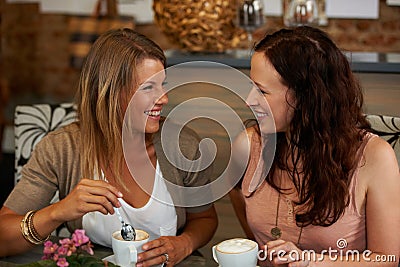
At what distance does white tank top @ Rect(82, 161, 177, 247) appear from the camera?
1591 millimetres

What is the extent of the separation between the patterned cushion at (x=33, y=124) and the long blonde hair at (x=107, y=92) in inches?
15.0

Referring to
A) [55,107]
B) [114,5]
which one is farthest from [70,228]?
[114,5]

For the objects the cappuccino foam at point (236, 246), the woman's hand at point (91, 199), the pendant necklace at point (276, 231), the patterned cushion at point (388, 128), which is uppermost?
the patterned cushion at point (388, 128)

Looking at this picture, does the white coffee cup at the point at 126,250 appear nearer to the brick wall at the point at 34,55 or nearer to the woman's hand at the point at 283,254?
the woman's hand at the point at 283,254

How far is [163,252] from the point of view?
136 cm

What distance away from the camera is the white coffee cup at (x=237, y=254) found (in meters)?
1.17

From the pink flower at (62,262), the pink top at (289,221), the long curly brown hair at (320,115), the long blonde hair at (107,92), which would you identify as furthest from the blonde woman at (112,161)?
the pink flower at (62,262)

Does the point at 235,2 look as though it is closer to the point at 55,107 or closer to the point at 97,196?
the point at 55,107

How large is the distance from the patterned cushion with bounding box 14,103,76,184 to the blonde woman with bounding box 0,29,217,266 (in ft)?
1.01

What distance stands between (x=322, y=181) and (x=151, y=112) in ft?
1.30

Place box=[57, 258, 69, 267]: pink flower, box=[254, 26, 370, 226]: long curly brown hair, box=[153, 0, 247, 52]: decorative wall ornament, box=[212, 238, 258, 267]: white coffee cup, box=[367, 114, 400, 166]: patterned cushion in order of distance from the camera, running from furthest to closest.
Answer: box=[153, 0, 247, 52]: decorative wall ornament, box=[367, 114, 400, 166]: patterned cushion, box=[254, 26, 370, 226]: long curly brown hair, box=[212, 238, 258, 267]: white coffee cup, box=[57, 258, 69, 267]: pink flower

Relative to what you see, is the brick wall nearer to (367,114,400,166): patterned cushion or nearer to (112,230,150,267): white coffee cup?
(367,114,400,166): patterned cushion

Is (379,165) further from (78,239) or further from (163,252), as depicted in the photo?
(78,239)

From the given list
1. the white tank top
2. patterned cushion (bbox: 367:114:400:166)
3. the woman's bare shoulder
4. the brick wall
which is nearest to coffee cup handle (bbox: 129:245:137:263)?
the white tank top
